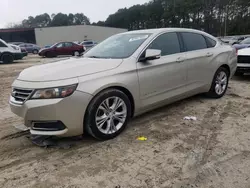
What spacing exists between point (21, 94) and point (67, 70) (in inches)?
26.4

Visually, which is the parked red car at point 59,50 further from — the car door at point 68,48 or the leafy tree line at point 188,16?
the leafy tree line at point 188,16

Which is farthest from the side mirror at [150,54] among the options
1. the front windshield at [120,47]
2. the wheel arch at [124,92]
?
the wheel arch at [124,92]

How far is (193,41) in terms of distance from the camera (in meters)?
4.79

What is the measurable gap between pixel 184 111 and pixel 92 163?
2.35m

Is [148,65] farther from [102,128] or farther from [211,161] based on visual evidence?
[211,161]

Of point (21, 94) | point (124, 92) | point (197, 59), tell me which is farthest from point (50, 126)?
point (197, 59)

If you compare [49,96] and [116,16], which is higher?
[116,16]

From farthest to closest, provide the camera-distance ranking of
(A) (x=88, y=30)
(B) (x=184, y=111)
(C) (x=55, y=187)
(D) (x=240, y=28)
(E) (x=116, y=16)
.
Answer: (E) (x=116, y=16) → (D) (x=240, y=28) → (A) (x=88, y=30) → (B) (x=184, y=111) → (C) (x=55, y=187)

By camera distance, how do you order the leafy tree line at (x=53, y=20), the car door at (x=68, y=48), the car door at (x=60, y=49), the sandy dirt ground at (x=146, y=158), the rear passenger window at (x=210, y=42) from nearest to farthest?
the sandy dirt ground at (x=146, y=158) → the rear passenger window at (x=210, y=42) → the car door at (x=60, y=49) → the car door at (x=68, y=48) → the leafy tree line at (x=53, y=20)

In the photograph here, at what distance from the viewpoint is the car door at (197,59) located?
14.8 feet

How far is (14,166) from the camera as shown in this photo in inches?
111

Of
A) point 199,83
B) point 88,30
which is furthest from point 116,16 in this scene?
point 199,83

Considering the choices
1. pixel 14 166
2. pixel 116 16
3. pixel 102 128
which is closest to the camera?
pixel 14 166

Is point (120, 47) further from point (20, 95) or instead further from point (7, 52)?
point (7, 52)
